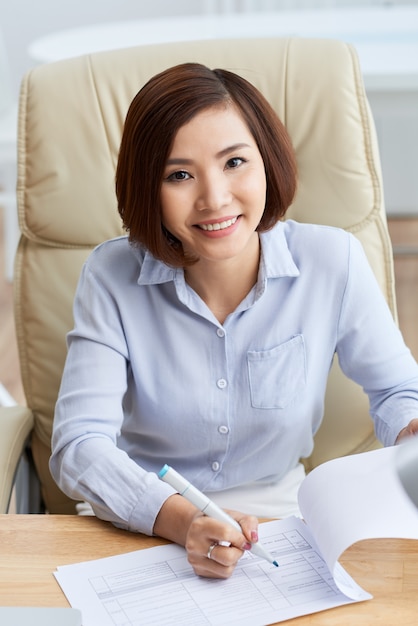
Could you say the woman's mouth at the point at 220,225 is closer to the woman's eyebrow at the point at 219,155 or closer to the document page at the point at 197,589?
the woman's eyebrow at the point at 219,155

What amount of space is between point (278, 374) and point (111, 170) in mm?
451

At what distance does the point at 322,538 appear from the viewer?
98 cm

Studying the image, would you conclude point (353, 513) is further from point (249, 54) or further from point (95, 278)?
point (249, 54)

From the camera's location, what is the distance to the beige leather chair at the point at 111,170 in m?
1.49

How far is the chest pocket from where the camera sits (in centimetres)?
130

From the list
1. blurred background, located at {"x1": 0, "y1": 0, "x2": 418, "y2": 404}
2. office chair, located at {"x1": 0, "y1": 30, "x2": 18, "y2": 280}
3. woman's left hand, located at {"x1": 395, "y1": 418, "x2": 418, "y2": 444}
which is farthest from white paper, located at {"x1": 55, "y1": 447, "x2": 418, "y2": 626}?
office chair, located at {"x1": 0, "y1": 30, "x2": 18, "y2": 280}

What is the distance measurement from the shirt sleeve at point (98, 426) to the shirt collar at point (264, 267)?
64mm

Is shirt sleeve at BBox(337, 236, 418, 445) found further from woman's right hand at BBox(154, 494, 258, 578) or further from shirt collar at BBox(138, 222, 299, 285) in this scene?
woman's right hand at BBox(154, 494, 258, 578)

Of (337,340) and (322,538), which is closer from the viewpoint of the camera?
(322,538)

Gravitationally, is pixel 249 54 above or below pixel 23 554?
above

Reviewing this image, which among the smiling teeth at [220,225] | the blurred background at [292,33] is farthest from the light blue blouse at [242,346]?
the blurred background at [292,33]

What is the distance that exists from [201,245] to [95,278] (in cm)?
18

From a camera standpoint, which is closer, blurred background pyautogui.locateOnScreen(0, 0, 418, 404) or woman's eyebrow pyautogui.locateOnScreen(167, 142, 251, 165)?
woman's eyebrow pyautogui.locateOnScreen(167, 142, 251, 165)

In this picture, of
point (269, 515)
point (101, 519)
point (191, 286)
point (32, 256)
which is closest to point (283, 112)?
point (191, 286)
